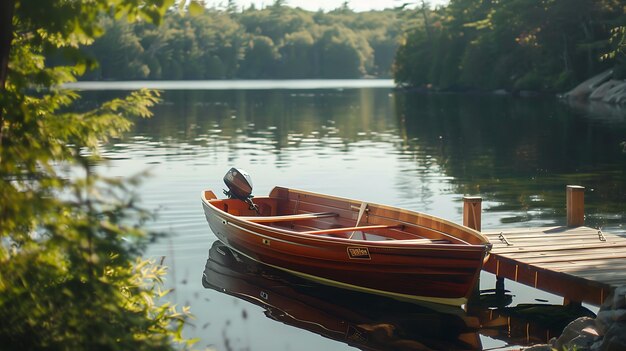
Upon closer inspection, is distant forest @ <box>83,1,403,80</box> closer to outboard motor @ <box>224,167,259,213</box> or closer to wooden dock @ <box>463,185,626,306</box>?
outboard motor @ <box>224,167,259,213</box>

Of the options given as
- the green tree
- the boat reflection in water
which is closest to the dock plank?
the boat reflection in water

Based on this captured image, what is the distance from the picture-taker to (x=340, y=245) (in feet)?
40.2

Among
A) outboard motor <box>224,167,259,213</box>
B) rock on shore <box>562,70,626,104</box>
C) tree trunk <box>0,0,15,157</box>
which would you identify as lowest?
rock on shore <box>562,70,626,104</box>

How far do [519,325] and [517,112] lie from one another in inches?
1851

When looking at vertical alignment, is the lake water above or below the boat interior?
below

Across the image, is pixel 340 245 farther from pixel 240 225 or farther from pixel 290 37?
pixel 290 37

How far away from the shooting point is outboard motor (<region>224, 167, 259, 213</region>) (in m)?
16.5

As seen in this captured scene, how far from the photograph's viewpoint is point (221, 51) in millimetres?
170000

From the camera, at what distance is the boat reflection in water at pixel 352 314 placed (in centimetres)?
1077

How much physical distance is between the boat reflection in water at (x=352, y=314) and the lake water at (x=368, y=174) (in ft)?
0.11

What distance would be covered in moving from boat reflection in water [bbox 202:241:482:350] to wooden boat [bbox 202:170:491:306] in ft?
0.55

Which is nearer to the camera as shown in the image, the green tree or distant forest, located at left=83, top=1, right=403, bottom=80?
distant forest, located at left=83, top=1, right=403, bottom=80

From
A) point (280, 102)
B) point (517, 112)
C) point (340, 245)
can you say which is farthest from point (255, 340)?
point (280, 102)

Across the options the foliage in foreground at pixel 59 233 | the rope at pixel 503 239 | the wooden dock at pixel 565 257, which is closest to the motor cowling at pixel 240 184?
the wooden dock at pixel 565 257
